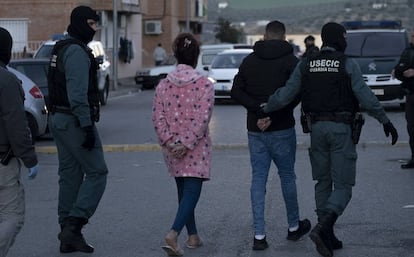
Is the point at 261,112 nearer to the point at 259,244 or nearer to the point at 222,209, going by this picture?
the point at 259,244

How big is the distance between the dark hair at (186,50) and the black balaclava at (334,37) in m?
1.12

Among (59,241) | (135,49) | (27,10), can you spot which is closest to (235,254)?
(59,241)

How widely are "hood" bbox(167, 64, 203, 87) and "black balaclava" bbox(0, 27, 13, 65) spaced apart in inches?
58.4

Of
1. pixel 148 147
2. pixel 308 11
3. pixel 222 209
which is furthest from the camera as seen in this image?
pixel 308 11

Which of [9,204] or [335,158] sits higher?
[335,158]

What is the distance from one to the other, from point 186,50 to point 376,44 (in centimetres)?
1683

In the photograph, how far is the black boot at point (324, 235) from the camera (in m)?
7.59

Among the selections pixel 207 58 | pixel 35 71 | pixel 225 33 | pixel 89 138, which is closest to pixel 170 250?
pixel 89 138

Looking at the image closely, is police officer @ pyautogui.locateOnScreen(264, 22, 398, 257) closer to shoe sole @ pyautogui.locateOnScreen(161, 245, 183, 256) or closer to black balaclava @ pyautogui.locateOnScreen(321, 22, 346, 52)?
black balaclava @ pyautogui.locateOnScreen(321, 22, 346, 52)

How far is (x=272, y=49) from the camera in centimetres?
807

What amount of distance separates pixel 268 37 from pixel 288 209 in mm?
1561

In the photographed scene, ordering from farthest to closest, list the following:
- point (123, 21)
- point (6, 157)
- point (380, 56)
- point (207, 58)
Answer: point (123, 21) < point (207, 58) < point (380, 56) < point (6, 157)

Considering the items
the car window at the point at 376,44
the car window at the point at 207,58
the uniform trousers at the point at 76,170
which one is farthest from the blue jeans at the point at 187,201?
the car window at the point at 207,58

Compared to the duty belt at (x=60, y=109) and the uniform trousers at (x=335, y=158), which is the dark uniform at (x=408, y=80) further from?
the duty belt at (x=60, y=109)
